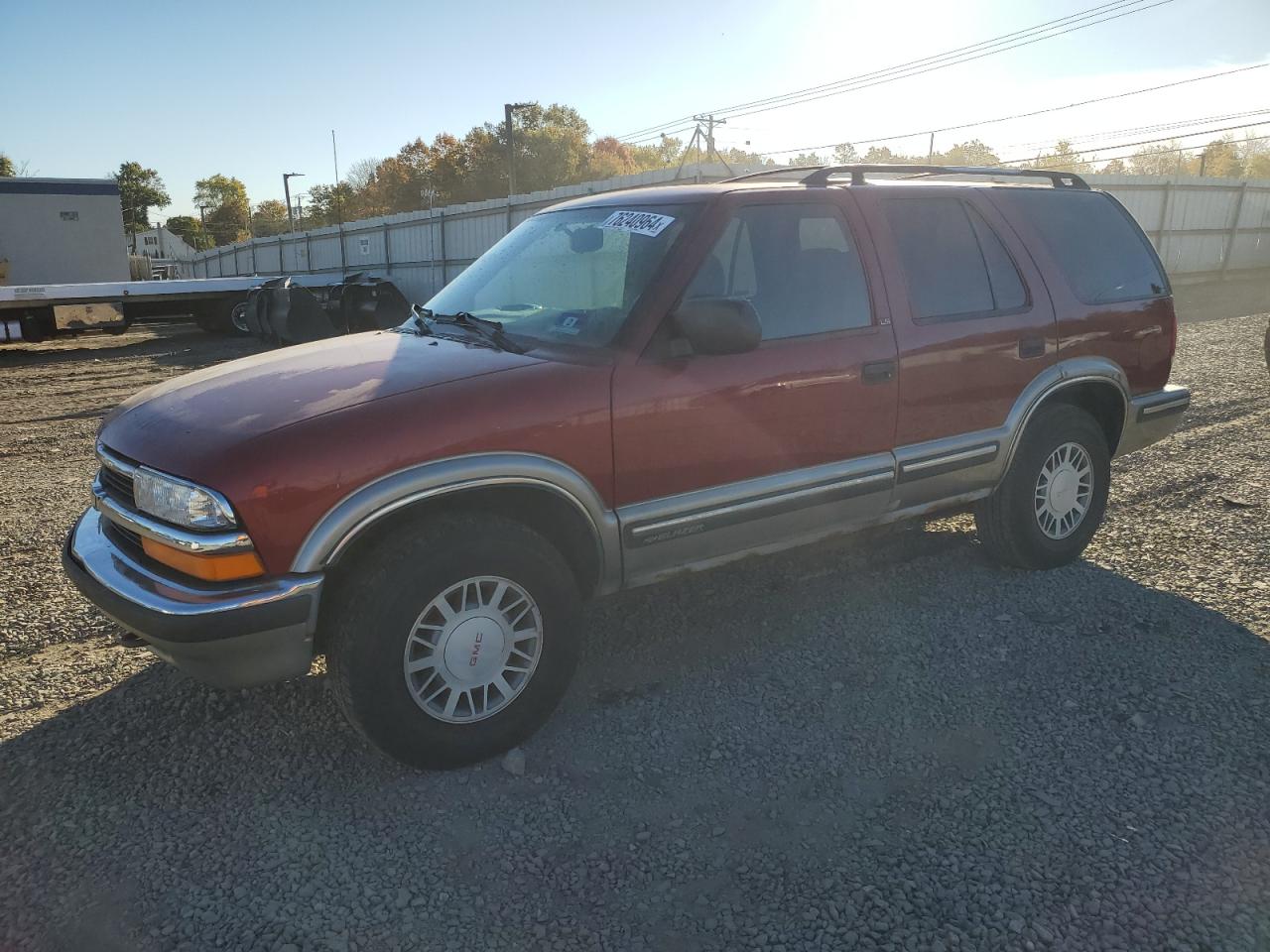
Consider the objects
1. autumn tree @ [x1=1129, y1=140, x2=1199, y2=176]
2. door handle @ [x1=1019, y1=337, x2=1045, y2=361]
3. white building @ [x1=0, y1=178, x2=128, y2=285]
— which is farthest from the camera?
autumn tree @ [x1=1129, y1=140, x2=1199, y2=176]

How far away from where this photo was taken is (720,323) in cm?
311

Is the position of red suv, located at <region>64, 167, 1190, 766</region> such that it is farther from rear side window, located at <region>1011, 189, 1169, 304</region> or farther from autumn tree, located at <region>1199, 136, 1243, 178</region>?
autumn tree, located at <region>1199, 136, 1243, 178</region>

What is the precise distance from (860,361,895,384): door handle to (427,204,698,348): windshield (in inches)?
39.4

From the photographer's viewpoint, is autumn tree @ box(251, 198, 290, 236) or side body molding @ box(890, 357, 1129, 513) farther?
autumn tree @ box(251, 198, 290, 236)

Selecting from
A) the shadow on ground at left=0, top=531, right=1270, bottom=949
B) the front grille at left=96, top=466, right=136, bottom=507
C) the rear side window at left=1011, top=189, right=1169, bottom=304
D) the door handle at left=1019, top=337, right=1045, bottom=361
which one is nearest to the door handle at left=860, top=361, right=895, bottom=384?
the door handle at left=1019, top=337, right=1045, bottom=361

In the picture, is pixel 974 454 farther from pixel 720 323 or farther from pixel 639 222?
pixel 639 222

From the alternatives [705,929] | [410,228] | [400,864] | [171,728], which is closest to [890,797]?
[705,929]

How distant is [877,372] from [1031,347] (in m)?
1.09

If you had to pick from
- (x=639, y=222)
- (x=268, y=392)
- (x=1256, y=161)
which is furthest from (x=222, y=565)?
(x=1256, y=161)

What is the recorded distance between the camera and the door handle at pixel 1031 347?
14.2 ft

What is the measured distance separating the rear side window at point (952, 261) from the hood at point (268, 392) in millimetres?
1940

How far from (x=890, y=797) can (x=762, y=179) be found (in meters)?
2.66

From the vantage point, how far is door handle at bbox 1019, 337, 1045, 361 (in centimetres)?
432

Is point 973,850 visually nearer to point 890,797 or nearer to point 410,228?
point 890,797
